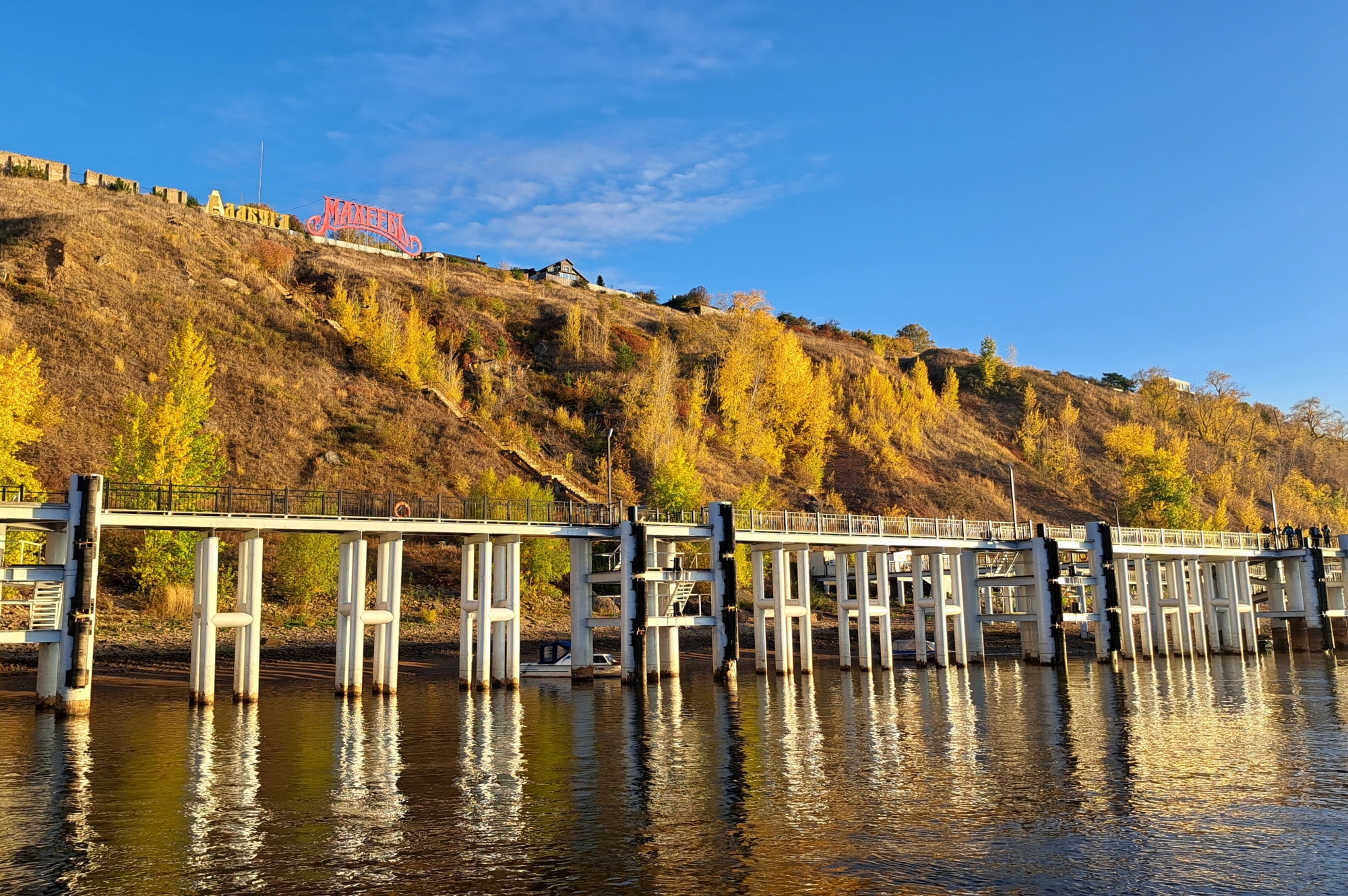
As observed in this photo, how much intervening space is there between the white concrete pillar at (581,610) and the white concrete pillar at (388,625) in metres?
8.45

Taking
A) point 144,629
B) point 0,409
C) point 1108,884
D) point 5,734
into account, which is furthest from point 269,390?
point 1108,884

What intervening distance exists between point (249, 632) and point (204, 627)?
2121mm

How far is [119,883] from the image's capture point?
16.3m

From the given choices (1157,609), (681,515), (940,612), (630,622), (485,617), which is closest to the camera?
(485,617)

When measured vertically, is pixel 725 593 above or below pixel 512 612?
above

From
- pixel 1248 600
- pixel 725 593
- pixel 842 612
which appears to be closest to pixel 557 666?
pixel 725 593

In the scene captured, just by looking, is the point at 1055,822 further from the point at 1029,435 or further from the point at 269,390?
the point at 1029,435

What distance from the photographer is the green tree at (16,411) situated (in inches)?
2290

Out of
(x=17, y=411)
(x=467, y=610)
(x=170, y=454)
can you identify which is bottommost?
(x=467, y=610)

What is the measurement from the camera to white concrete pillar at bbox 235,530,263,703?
4203 centimetres

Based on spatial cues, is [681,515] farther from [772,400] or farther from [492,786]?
[772,400]

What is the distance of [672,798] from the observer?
23.5m

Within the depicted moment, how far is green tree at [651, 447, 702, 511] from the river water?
1808 inches

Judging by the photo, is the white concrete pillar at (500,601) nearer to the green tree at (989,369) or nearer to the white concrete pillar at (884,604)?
the white concrete pillar at (884,604)
